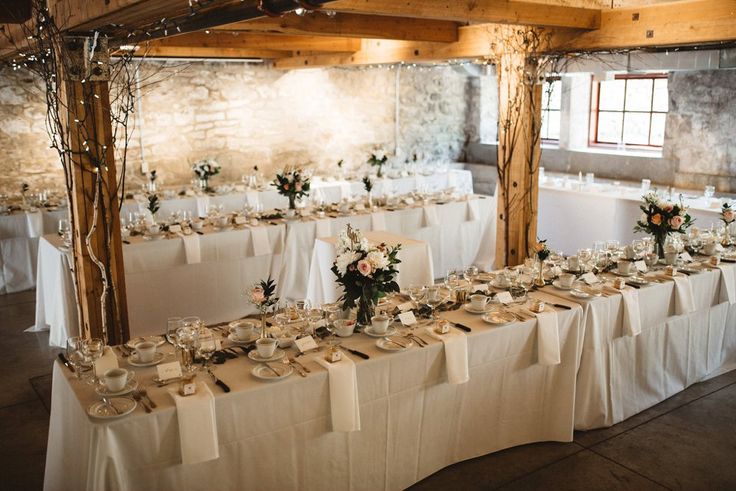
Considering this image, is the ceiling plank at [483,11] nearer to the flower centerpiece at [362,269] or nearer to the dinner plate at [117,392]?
the flower centerpiece at [362,269]

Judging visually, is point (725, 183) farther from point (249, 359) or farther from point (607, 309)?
point (249, 359)

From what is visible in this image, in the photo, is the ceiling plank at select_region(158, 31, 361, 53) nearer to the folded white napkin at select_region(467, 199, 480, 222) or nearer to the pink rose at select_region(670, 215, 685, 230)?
the folded white napkin at select_region(467, 199, 480, 222)

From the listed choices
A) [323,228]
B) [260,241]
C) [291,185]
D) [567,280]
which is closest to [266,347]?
[567,280]

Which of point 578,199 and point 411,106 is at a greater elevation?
point 411,106

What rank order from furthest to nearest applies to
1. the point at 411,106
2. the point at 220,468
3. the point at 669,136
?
the point at 411,106, the point at 669,136, the point at 220,468

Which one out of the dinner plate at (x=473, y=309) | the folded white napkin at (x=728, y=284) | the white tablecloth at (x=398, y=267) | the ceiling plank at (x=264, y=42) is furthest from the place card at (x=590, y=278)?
the ceiling plank at (x=264, y=42)

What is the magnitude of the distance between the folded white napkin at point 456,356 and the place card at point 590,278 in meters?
1.40

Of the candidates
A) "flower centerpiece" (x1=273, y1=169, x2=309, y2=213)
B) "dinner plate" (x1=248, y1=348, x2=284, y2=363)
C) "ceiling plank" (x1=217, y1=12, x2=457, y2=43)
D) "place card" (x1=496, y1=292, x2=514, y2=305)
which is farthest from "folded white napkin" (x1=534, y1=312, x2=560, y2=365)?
"ceiling plank" (x1=217, y1=12, x2=457, y2=43)

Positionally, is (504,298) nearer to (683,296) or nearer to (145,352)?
(683,296)

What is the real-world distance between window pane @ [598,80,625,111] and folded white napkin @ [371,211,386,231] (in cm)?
521

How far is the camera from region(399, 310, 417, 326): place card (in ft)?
13.3

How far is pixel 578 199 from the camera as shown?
897 centimetres

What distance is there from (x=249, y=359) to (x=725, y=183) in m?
7.89

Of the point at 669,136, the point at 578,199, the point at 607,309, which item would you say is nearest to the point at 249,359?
the point at 607,309
